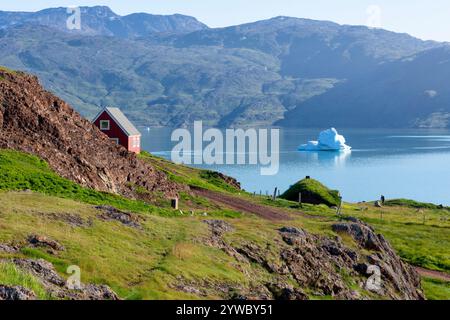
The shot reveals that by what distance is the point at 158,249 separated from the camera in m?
28.3

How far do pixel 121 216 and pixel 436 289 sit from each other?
26486 mm

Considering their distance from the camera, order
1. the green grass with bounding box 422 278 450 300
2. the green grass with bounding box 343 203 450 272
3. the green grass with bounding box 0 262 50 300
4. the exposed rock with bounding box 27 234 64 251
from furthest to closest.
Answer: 1. the green grass with bounding box 343 203 450 272
2. the green grass with bounding box 422 278 450 300
3. the exposed rock with bounding box 27 234 64 251
4. the green grass with bounding box 0 262 50 300

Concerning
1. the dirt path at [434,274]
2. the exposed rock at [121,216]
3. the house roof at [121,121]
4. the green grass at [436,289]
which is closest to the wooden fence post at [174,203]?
the exposed rock at [121,216]

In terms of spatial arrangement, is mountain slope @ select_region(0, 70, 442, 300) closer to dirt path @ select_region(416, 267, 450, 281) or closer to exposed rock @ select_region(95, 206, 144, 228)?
exposed rock @ select_region(95, 206, 144, 228)

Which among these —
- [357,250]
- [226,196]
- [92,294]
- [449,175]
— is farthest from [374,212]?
[449,175]

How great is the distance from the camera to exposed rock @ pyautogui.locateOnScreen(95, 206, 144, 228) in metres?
31.4

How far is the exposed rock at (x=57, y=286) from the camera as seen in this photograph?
65.0 ft

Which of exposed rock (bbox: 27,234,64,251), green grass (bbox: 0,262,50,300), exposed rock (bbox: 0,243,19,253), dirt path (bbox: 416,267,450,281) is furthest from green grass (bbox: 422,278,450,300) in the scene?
green grass (bbox: 0,262,50,300)

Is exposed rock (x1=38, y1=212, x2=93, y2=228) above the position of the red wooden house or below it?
below

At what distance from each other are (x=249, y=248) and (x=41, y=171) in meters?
17.9

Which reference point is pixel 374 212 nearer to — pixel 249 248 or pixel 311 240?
pixel 311 240

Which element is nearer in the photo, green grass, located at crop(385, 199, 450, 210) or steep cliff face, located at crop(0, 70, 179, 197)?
steep cliff face, located at crop(0, 70, 179, 197)

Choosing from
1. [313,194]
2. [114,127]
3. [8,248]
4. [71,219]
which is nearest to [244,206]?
[114,127]

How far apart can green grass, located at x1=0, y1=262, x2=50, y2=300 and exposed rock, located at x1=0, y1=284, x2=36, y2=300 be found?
52 centimetres
